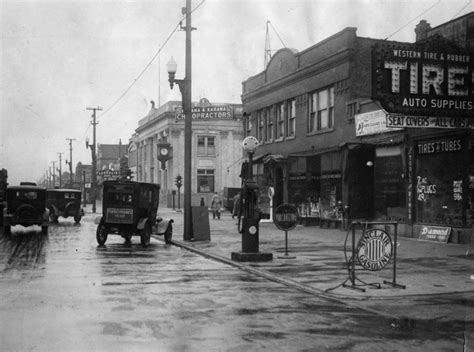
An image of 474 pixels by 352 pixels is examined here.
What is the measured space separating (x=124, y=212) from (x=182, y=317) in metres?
11.7

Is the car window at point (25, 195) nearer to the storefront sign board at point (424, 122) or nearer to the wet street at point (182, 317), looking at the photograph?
the wet street at point (182, 317)

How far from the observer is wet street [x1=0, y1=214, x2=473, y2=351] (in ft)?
21.2

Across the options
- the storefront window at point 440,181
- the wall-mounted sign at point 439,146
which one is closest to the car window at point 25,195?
the storefront window at point 440,181

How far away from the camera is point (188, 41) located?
69.1 feet

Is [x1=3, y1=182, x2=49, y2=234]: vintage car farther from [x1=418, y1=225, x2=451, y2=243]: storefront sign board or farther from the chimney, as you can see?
the chimney

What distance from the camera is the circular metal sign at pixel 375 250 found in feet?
33.7

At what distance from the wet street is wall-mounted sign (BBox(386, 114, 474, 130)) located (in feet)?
18.8

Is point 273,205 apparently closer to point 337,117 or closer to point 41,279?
point 337,117

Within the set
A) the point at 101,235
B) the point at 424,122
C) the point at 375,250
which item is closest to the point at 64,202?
the point at 101,235

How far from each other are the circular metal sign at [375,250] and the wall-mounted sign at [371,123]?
1159 cm

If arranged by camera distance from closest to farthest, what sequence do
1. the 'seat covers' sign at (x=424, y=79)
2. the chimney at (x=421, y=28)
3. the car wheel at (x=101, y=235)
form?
1. the 'seat covers' sign at (x=424, y=79)
2. the car wheel at (x=101, y=235)
3. the chimney at (x=421, y=28)

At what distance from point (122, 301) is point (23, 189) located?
716 inches

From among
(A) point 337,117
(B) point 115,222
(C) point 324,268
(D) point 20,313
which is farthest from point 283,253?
(A) point 337,117

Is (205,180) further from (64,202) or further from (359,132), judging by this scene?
(359,132)
